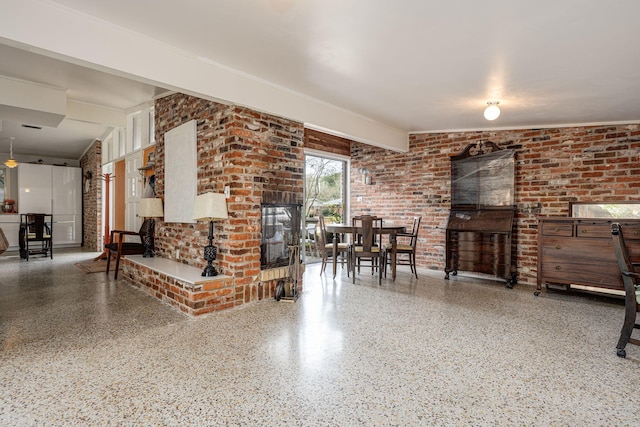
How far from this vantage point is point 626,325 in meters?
2.51

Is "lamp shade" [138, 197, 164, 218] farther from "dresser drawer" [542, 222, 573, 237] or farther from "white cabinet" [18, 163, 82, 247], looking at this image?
"white cabinet" [18, 163, 82, 247]

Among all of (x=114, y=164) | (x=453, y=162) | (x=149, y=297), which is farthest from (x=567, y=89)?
(x=114, y=164)

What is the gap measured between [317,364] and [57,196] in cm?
1064

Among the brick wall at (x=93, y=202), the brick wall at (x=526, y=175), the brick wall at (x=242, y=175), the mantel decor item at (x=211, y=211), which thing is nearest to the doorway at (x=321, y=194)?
the brick wall at (x=526, y=175)

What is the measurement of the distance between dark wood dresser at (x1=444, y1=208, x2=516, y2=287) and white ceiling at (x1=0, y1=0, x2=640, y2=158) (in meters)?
1.53

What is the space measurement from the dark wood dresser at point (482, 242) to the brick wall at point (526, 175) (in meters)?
0.37

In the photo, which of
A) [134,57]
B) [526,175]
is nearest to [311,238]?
[526,175]

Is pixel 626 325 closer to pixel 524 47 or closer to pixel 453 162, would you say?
pixel 524 47

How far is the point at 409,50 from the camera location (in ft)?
9.27

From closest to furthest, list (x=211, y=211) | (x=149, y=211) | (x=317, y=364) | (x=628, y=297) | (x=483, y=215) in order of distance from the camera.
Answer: (x=317, y=364) → (x=628, y=297) → (x=211, y=211) → (x=149, y=211) → (x=483, y=215)

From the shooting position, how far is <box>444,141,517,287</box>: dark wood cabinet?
4922 millimetres

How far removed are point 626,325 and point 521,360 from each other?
3.02ft

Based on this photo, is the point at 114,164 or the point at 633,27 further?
the point at 114,164

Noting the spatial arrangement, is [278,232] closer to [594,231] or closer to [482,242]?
[482,242]
